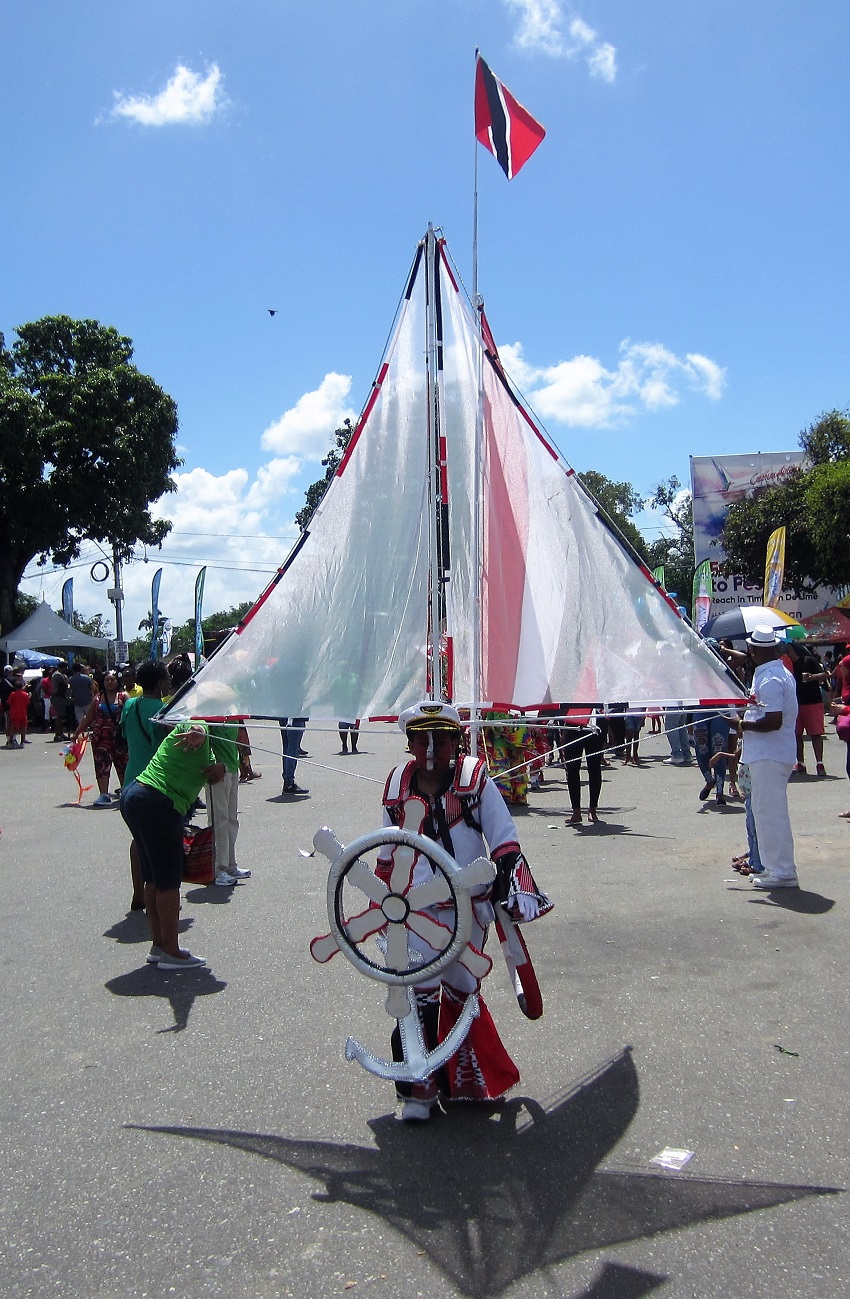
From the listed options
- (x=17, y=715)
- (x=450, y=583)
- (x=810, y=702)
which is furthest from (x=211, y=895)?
(x=17, y=715)

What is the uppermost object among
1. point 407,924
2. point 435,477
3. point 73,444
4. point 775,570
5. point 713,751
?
point 73,444

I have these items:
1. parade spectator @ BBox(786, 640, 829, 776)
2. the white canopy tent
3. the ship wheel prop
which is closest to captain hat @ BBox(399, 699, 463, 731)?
the ship wheel prop

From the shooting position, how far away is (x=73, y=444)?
32.4 metres

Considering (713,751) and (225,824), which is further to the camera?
(713,751)

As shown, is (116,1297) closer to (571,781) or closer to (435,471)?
(435,471)

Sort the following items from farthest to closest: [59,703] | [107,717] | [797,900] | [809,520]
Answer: [809,520], [59,703], [107,717], [797,900]

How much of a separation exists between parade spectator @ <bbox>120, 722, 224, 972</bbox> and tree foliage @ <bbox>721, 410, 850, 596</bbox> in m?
25.7

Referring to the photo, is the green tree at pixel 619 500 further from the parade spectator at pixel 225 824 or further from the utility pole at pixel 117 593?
the parade spectator at pixel 225 824

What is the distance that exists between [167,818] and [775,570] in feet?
44.3

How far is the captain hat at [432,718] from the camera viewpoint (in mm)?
3854

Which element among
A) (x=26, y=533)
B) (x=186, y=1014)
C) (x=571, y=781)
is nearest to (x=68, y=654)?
(x=26, y=533)

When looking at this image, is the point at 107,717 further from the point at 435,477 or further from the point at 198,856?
the point at 435,477

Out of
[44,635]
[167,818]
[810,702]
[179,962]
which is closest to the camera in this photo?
[167,818]

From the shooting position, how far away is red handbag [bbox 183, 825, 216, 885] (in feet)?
20.3
